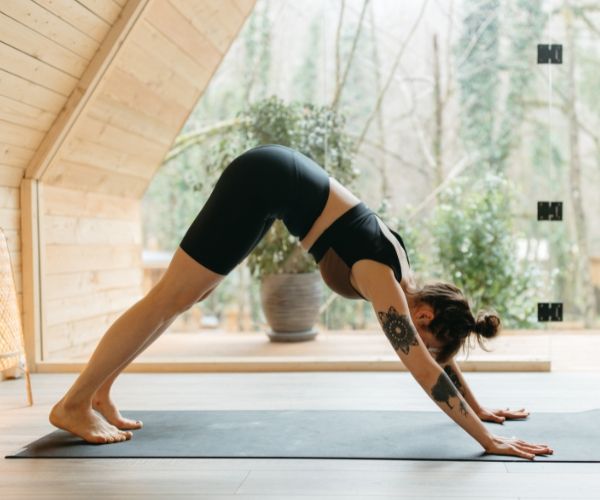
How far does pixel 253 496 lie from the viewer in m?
1.62

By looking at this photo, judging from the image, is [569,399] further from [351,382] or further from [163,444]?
[163,444]

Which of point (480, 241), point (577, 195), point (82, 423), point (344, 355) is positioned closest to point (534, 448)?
point (82, 423)

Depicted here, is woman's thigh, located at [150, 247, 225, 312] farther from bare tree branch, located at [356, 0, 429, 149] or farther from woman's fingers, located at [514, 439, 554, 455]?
bare tree branch, located at [356, 0, 429, 149]

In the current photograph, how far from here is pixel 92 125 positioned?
3.43 metres

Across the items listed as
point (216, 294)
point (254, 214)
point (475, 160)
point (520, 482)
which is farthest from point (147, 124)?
point (520, 482)

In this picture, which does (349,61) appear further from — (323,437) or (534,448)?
(534,448)


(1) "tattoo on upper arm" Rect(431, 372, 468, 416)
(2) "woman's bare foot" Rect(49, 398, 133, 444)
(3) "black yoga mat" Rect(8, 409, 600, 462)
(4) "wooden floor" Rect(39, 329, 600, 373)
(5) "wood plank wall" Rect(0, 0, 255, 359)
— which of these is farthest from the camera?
(4) "wooden floor" Rect(39, 329, 600, 373)

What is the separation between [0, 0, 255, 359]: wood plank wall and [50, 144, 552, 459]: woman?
1170mm

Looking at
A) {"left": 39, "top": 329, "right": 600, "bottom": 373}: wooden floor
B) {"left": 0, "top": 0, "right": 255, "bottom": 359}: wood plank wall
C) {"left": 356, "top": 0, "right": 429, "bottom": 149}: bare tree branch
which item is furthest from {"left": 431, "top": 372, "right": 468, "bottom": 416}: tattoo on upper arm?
{"left": 356, "top": 0, "right": 429, "bottom": 149}: bare tree branch

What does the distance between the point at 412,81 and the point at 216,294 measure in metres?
1.84

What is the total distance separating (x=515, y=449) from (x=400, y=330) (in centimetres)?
44

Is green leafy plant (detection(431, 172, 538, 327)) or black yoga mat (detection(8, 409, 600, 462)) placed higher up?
green leafy plant (detection(431, 172, 538, 327))

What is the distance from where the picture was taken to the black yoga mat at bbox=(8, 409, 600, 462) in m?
1.93

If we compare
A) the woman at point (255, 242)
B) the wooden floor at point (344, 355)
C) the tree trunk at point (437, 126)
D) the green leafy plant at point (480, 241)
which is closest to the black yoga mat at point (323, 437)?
the woman at point (255, 242)
